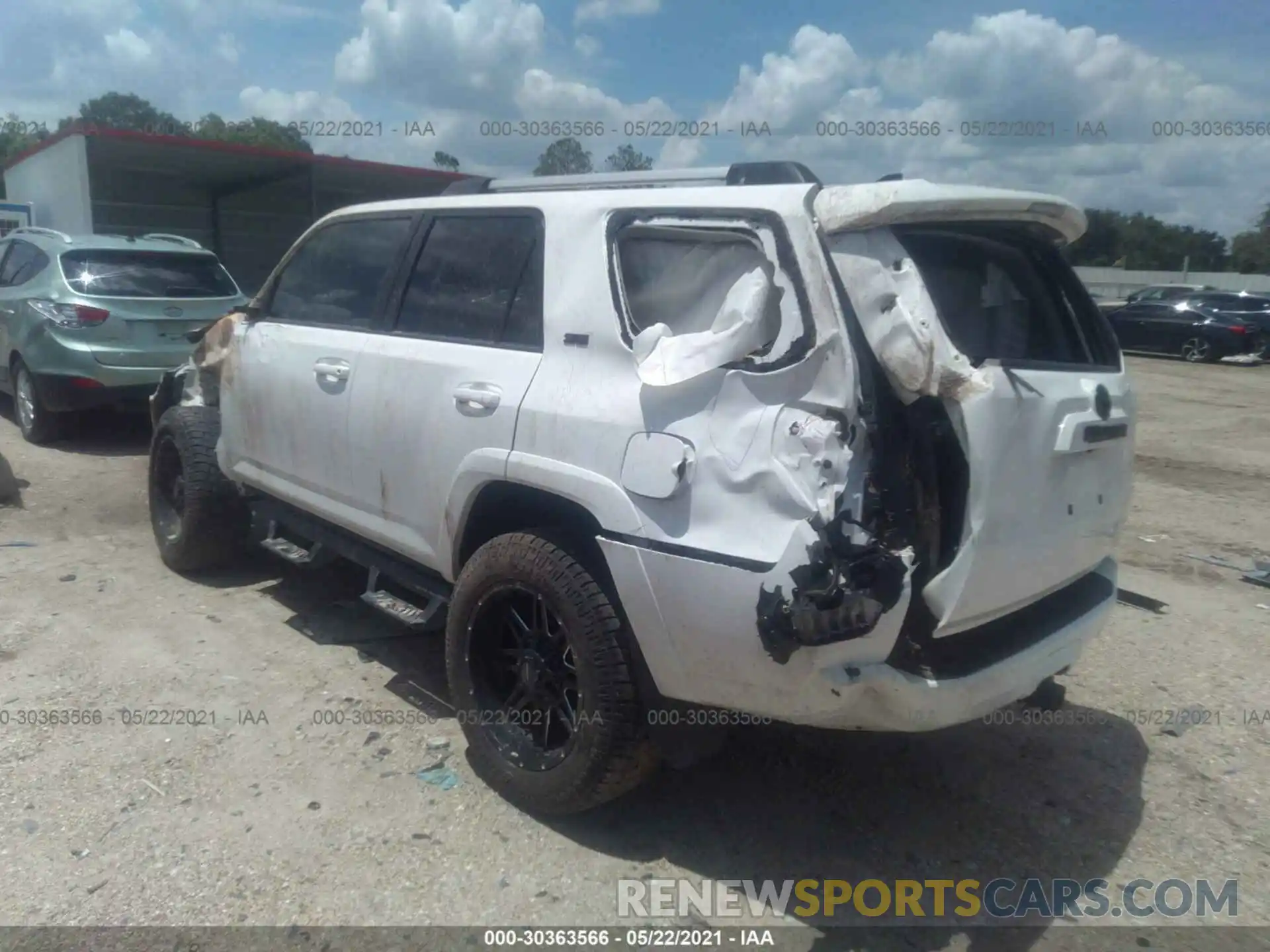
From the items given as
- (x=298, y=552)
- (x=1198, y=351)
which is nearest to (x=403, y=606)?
(x=298, y=552)

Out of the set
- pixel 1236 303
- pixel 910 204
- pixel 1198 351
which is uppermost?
pixel 910 204

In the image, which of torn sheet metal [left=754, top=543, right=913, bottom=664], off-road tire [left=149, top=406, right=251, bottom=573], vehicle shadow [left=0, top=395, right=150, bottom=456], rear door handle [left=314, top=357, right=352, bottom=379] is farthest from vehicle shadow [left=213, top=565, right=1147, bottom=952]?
vehicle shadow [left=0, top=395, right=150, bottom=456]

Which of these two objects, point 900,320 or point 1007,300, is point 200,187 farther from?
point 900,320

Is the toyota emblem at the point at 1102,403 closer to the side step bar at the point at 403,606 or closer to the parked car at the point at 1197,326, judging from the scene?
the side step bar at the point at 403,606

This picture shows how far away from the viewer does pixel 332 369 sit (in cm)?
425

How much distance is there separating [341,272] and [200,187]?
15.7 meters

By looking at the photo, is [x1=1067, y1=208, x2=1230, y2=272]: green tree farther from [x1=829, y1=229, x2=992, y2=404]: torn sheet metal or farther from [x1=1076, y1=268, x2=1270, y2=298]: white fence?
[x1=829, y1=229, x2=992, y2=404]: torn sheet metal

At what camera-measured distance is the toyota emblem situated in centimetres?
311

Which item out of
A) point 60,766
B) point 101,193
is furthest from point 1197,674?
point 101,193

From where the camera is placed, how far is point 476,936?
9.48ft

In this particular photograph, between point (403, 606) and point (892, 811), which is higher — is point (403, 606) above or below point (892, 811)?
above

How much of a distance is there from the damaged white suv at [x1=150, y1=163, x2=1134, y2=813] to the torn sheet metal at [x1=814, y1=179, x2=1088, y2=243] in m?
0.01

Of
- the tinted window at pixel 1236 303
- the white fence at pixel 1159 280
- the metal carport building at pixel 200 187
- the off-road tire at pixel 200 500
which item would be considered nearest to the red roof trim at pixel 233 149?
the metal carport building at pixel 200 187

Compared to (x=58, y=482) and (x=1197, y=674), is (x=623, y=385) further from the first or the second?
(x=58, y=482)
